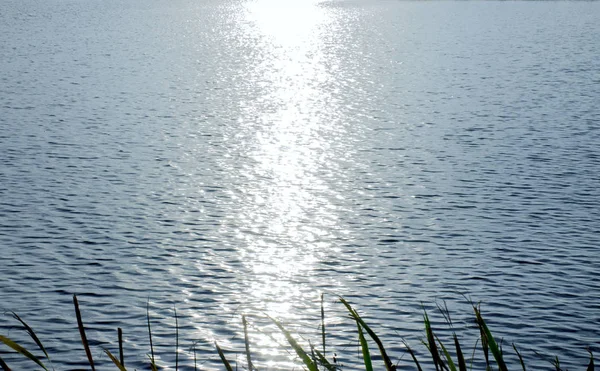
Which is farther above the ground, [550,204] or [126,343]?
[550,204]

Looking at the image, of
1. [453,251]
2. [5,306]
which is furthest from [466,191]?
[5,306]

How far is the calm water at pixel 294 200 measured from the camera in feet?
46.1

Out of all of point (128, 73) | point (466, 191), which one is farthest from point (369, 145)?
point (128, 73)

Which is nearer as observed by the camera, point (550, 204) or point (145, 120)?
point (550, 204)

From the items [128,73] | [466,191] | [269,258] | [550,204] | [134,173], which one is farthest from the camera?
[128,73]

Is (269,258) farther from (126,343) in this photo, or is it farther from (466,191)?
(466,191)

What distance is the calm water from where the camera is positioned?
14047 mm

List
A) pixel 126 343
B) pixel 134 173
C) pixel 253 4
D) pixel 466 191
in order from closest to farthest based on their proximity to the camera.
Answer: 1. pixel 126 343
2. pixel 466 191
3. pixel 134 173
4. pixel 253 4

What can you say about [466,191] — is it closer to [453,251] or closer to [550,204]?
[550,204]

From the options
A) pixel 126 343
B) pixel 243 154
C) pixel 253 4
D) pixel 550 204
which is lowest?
pixel 126 343

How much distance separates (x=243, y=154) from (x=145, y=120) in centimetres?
616

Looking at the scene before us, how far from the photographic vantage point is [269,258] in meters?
17.2

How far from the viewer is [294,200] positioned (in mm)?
21719

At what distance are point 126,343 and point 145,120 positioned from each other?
19.4 metres
